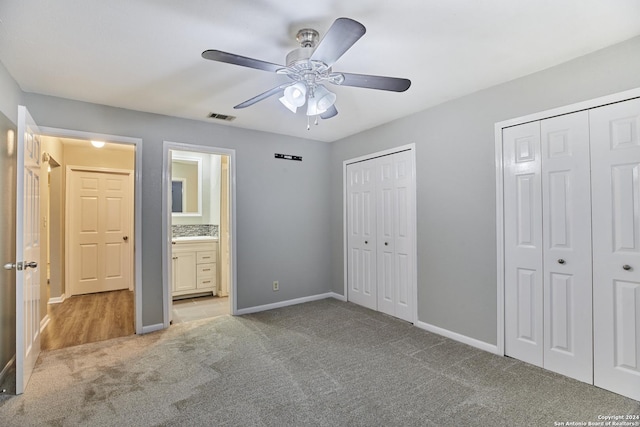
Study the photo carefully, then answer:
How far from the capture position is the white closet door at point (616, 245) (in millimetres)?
2117

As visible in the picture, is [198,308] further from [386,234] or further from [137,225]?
[386,234]

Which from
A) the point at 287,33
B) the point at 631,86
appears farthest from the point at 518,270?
the point at 287,33

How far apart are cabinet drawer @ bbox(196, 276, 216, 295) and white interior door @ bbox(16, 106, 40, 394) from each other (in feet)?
7.60

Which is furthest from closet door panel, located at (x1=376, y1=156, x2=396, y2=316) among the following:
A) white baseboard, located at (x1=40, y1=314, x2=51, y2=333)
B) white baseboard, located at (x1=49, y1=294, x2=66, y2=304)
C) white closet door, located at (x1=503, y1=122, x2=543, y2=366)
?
white baseboard, located at (x1=49, y1=294, x2=66, y2=304)

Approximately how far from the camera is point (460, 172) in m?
3.13

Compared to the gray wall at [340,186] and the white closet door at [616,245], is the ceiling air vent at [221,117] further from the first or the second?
the white closet door at [616,245]

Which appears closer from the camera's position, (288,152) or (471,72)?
(471,72)

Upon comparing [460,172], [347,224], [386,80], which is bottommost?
[347,224]

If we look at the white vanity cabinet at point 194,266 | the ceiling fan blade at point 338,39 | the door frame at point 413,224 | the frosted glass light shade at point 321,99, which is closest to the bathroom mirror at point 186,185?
the white vanity cabinet at point 194,266

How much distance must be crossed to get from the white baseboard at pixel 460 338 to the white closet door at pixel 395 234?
189mm

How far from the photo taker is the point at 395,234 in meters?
3.83

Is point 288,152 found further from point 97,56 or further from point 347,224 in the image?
point 97,56

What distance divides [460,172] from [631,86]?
1.30 m

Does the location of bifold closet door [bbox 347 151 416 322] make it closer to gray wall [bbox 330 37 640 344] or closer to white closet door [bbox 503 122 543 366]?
gray wall [bbox 330 37 640 344]
